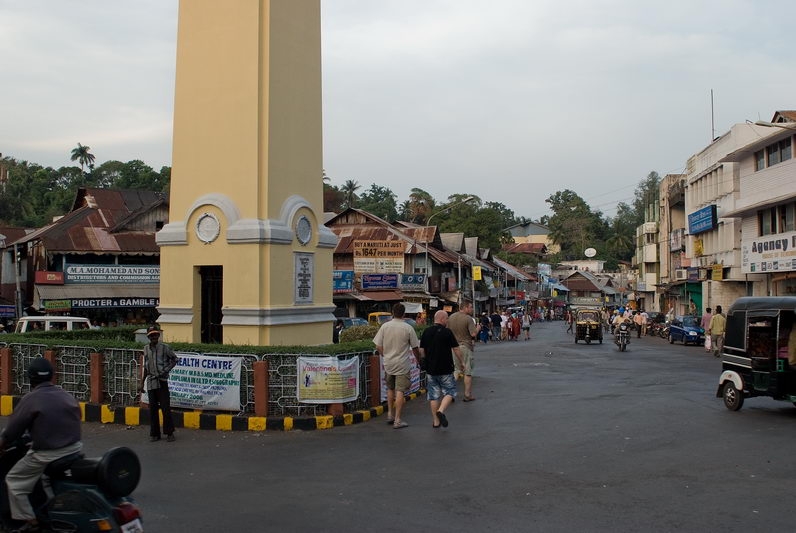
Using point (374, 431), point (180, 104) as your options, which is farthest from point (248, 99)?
point (374, 431)

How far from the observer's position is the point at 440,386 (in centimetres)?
1067

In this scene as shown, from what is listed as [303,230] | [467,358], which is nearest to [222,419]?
[303,230]

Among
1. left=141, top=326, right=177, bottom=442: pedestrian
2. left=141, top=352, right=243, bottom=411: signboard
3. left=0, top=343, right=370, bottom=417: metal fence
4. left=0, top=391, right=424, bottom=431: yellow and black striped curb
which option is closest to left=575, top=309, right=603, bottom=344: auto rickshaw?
left=0, top=391, right=424, bottom=431: yellow and black striped curb

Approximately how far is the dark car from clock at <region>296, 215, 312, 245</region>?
993 inches

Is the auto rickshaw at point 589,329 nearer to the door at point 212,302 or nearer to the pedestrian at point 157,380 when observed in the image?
the door at point 212,302

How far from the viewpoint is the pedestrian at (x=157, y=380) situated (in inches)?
404

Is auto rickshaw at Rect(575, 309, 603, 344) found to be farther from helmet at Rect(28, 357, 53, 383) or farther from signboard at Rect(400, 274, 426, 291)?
helmet at Rect(28, 357, 53, 383)

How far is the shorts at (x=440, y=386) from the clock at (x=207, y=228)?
17.9 ft

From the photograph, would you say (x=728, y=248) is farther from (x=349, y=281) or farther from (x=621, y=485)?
(x=621, y=485)

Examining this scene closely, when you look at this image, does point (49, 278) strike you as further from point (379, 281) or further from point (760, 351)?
point (760, 351)

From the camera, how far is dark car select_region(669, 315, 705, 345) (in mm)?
33500

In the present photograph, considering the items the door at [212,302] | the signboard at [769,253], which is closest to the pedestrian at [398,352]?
the door at [212,302]

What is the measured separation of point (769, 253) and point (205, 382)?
2863 cm

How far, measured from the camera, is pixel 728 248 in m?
38.2
